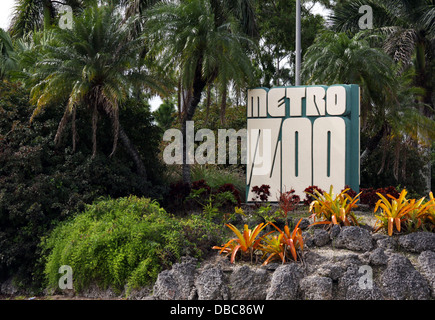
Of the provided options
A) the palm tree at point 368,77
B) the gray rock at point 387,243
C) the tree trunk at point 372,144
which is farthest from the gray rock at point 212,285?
the tree trunk at point 372,144

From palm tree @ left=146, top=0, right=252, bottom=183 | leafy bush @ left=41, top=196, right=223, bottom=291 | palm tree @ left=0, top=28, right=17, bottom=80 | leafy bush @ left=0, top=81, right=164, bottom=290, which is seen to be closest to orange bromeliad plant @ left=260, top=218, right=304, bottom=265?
leafy bush @ left=41, top=196, right=223, bottom=291

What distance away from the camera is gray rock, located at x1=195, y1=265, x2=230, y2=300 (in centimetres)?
566

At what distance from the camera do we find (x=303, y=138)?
34.6 feet

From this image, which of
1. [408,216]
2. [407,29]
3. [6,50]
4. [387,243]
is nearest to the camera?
[387,243]

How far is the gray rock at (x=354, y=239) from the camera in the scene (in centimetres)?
666

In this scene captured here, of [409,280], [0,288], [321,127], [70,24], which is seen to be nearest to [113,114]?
[70,24]

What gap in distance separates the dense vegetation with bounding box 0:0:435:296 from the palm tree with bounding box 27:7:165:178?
0.09ft

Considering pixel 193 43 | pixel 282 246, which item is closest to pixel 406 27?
pixel 193 43

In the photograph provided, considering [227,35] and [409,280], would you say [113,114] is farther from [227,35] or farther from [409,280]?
[409,280]

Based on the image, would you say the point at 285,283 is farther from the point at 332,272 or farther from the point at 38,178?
the point at 38,178

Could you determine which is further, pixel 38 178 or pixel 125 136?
pixel 125 136

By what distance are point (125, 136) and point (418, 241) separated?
21.2 ft
